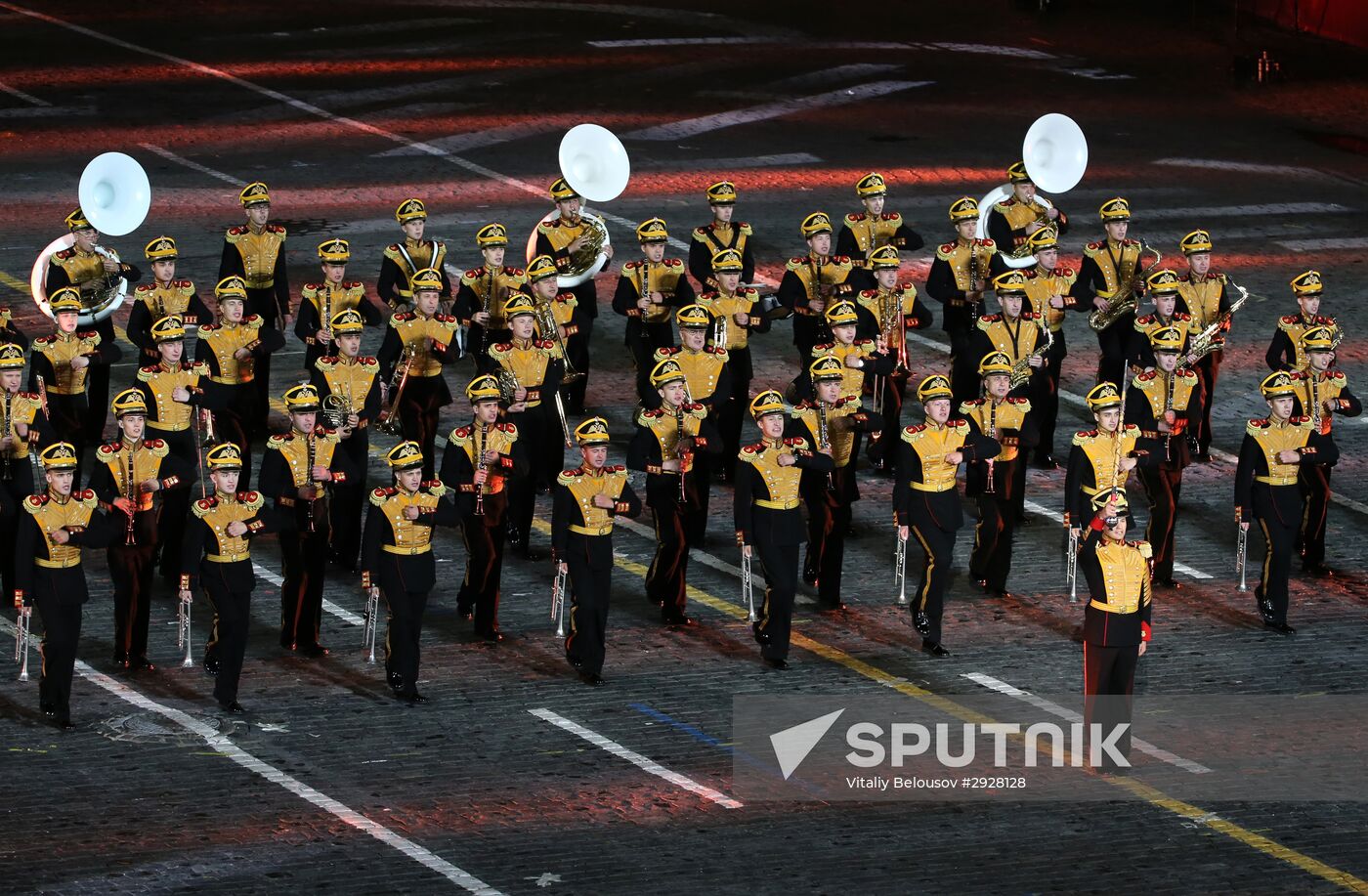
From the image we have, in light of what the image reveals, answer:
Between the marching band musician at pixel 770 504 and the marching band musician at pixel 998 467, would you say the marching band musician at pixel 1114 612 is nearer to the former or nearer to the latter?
the marching band musician at pixel 770 504

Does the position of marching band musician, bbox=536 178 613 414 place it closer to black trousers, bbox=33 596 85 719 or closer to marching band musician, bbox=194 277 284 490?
marching band musician, bbox=194 277 284 490

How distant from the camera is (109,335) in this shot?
26.0 m

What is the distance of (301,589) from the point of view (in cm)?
2159

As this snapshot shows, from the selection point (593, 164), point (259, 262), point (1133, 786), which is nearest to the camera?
point (1133, 786)

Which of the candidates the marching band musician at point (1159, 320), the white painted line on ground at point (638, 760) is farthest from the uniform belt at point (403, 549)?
the marching band musician at point (1159, 320)

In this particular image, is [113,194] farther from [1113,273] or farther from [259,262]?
[1113,273]

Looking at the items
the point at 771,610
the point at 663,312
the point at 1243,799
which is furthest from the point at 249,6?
the point at 1243,799

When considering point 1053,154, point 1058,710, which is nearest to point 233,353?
point 1058,710

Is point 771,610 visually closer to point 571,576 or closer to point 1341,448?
point 571,576

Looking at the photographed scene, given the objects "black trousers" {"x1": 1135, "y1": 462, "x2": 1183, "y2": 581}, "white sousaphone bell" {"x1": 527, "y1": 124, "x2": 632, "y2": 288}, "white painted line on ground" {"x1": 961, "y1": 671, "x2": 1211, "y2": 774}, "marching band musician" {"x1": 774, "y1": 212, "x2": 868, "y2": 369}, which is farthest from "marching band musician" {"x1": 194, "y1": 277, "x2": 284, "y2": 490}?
"black trousers" {"x1": 1135, "y1": 462, "x2": 1183, "y2": 581}

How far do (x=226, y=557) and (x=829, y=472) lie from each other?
531cm

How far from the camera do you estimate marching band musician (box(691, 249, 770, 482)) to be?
26.0m

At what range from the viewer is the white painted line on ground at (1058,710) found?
19734 mm

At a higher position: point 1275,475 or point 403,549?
point 1275,475
